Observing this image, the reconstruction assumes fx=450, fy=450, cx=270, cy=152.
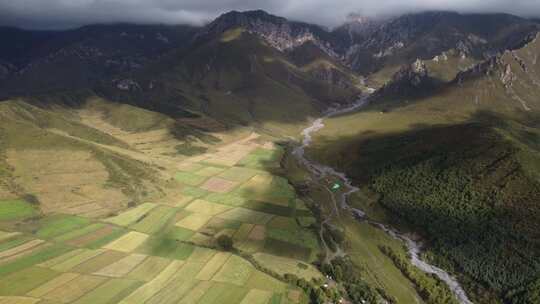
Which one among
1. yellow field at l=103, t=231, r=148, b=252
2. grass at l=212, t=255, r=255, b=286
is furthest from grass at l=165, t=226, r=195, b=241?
grass at l=212, t=255, r=255, b=286

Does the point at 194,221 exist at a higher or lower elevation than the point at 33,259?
lower

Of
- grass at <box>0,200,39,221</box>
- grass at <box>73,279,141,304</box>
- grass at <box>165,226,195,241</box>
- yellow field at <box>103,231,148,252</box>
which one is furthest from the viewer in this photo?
grass at <box>0,200,39,221</box>

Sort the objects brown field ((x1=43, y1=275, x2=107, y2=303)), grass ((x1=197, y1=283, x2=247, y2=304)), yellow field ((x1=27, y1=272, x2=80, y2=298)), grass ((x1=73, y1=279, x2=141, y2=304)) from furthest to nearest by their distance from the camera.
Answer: grass ((x1=197, y1=283, x2=247, y2=304)), grass ((x1=73, y1=279, x2=141, y2=304)), yellow field ((x1=27, y1=272, x2=80, y2=298)), brown field ((x1=43, y1=275, x2=107, y2=303))

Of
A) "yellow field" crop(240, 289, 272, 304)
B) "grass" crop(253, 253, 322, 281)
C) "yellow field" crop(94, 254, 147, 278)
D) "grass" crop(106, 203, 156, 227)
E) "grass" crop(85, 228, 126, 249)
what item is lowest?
"grass" crop(106, 203, 156, 227)

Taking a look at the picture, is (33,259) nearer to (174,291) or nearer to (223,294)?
(174,291)

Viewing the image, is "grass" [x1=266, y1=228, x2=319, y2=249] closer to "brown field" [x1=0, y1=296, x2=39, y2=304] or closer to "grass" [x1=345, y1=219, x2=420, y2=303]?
"grass" [x1=345, y1=219, x2=420, y2=303]

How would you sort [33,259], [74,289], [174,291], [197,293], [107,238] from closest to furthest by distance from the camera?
[74,289] → [174,291] → [197,293] → [33,259] → [107,238]

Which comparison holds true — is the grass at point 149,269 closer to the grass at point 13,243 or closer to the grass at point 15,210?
the grass at point 13,243

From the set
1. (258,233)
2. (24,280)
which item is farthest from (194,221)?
(24,280)
